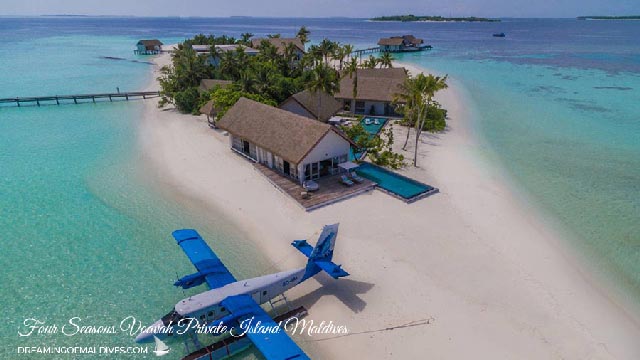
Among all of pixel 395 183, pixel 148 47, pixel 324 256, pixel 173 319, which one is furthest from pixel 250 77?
pixel 148 47

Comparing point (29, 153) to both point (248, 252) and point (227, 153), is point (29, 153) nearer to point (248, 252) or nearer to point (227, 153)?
point (227, 153)

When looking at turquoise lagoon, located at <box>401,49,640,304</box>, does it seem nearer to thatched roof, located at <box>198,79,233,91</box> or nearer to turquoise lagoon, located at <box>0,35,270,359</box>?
turquoise lagoon, located at <box>0,35,270,359</box>

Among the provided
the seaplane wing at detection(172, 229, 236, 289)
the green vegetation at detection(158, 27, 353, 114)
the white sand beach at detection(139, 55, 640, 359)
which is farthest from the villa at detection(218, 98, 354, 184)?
the seaplane wing at detection(172, 229, 236, 289)

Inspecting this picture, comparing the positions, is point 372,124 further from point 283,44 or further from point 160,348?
point 283,44

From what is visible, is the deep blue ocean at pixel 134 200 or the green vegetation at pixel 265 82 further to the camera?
the green vegetation at pixel 265 82

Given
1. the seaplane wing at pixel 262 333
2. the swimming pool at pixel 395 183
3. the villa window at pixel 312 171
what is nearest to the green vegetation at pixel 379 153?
the swimming pool at pixel 395 183

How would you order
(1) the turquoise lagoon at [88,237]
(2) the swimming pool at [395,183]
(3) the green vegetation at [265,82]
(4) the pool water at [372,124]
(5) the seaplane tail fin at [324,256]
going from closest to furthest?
(5) the seaplane tail fin at [324,256] < (1) the turquoise lagoon at [88,237] < (2) the swimming pool at [395,183] < (3) the green vegetation at [265,82] < (4) the pool water at [372,124]

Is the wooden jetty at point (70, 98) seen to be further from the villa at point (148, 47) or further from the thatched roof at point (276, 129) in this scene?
the villa at point (148, 47)
